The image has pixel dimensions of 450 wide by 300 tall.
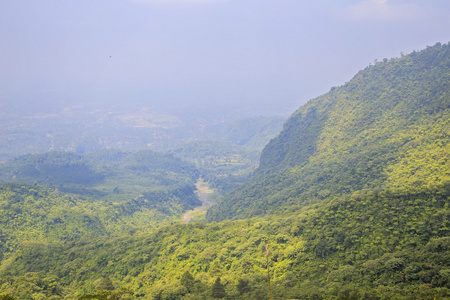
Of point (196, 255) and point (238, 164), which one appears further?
point (238, 164)

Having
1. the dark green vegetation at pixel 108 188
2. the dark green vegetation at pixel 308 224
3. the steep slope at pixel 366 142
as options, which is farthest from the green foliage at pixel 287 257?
the dark green vegetation at pixel 108 188

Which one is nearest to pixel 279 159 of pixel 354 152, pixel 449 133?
pixel 354 152

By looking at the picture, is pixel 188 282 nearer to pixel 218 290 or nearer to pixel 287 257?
pixel 218 290

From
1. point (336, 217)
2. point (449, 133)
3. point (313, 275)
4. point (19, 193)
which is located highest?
point (19, 193)

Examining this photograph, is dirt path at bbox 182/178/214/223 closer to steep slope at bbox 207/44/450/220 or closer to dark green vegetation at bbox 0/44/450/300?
dark green vegetation at bbox 0/44/450/300

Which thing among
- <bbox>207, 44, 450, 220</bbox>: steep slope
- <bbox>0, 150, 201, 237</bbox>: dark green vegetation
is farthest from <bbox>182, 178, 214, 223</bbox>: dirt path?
<bbox>207, 44, 450, 220</bbox>: steep slope

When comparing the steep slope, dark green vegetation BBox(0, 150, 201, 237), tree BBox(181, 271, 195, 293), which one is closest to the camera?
tree BBox(181, 271, 195, 293)

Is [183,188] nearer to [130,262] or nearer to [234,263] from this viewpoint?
[130,262]
